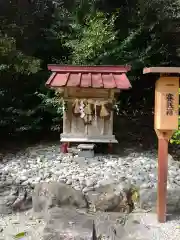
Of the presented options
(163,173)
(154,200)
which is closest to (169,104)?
(163,173)

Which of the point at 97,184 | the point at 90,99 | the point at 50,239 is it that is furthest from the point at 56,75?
the point at 50,239

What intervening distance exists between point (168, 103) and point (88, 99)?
2272 mm

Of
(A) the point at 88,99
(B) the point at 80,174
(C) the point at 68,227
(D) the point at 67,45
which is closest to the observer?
(C) the point at 68,227

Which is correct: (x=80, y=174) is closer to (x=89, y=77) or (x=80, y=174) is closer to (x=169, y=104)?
(x=89, y=77)

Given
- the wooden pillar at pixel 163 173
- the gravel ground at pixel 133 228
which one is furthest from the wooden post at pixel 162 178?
the gravel ground at pixel 133 228

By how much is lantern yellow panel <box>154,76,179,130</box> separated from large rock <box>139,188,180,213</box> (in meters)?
1.19

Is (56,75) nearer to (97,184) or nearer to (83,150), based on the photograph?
(83,150)

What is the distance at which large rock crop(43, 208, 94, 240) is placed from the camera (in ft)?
10.5

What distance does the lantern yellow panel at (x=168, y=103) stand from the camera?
3.93 m

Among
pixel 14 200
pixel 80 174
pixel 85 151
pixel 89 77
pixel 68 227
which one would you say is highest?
pixel 89 77

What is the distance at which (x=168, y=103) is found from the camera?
394 cm

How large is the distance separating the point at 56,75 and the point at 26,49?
2600 millimetres

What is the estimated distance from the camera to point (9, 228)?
403 cm

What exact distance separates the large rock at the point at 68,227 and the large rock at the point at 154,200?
1.20m
